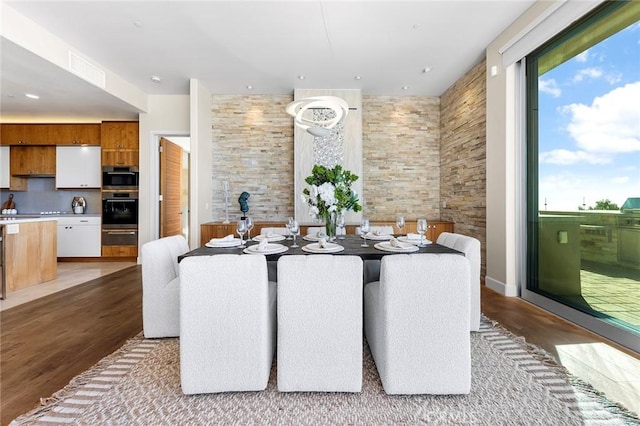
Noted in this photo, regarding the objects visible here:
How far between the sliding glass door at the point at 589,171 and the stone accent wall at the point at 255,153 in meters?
3.48

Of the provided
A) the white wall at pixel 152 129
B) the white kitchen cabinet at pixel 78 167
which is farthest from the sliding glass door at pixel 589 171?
the white kitchen cabinet at pixel 78 167

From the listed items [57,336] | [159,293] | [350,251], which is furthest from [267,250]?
[57,336]

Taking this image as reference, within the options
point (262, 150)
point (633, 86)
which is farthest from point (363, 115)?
point (633, 86)

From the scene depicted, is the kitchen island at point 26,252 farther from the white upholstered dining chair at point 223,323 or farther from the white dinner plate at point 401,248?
the white dinner plate at point 401,248

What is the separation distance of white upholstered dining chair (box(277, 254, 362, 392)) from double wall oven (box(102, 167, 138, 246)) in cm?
489

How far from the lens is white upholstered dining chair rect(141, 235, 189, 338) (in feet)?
7.08

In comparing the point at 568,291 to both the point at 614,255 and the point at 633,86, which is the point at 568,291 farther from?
the point at 633,86

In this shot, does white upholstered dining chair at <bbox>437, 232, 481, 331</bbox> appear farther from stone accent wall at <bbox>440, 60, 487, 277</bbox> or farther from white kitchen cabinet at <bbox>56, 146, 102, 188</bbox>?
white kitchen cabinet at <bbox>56, 146, 102, 188</bbox>

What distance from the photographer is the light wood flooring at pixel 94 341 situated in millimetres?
1667

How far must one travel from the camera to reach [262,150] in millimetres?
5113

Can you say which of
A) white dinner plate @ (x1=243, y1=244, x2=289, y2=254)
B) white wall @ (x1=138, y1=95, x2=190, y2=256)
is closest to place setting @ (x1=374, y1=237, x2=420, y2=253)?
white dinner plate @ (x1=243, y1=244, x2=289, y2=254)

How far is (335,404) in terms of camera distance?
1477 mm

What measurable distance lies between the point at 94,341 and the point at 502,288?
3964 mm

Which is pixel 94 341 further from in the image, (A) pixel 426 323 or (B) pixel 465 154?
(B) pixel 465 154
